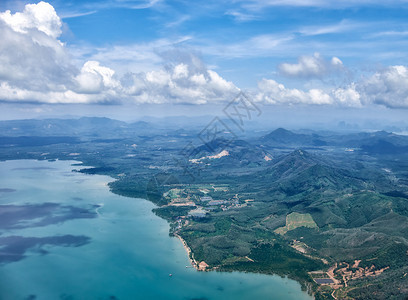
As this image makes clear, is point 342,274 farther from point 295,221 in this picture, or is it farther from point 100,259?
point 100,259

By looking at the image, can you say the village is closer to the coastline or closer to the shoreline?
the shoreline

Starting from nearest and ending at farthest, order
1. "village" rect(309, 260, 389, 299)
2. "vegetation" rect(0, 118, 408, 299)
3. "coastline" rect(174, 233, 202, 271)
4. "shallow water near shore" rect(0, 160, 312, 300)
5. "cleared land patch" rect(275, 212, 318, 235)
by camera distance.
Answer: "shallow water near shore" rect(0, 160, 312, 300), "village" rect(309, 260, 389, 299), "vegetation" rect(0, 118, 408, 299), "coastline" rect(174, 233, 202, 271), "cleared land patch" rect(275, 212, 318, 235)

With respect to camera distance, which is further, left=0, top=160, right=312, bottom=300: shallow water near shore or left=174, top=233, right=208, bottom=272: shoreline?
left=174, top=233, right=208, bottom=272: shoreline

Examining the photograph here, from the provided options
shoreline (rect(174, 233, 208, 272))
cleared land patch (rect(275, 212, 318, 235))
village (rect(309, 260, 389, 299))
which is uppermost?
cleared land patch (rect(275, 212, 318, 235))

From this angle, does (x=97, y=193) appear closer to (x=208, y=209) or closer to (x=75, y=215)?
(x=75, y=215)

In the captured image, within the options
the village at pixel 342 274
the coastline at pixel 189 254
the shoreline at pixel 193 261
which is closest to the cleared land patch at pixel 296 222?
the village at pixel 342 274

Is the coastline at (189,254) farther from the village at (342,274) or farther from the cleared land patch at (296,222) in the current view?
the cleared land patch at (296,222)

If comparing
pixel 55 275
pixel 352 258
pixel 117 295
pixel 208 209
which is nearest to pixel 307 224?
pixel 352 258

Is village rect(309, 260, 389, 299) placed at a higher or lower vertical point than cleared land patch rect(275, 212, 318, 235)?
lower

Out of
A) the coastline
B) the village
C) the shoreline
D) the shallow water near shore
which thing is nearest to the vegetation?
the village
